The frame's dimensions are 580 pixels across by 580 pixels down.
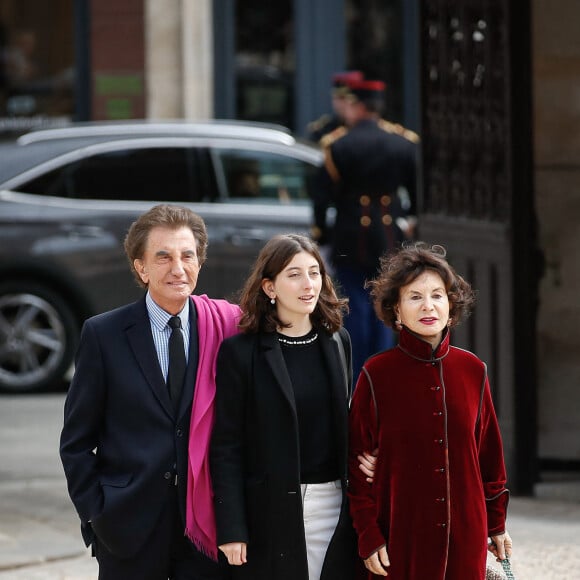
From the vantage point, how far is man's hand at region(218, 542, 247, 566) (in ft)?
13.0

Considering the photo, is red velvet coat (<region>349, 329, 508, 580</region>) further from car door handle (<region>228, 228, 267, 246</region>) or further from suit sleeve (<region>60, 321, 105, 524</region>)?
car door handle (<region>228, 228, 267, 246</region>)

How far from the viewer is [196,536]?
4.05 m

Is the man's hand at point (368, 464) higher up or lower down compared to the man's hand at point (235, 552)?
higher up

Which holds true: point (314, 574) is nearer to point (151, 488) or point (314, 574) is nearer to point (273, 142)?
point (151, 488)

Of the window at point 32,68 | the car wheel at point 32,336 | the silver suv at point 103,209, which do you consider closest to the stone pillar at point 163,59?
the window at point 32,68

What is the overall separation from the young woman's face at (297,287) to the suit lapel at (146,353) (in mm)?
330

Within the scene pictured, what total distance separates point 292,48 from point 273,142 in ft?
16.3

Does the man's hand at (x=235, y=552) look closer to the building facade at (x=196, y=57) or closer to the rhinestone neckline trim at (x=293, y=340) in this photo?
the rhinestone neckline trim at (x=293, y=340)

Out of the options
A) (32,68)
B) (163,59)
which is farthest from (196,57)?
(32,68)

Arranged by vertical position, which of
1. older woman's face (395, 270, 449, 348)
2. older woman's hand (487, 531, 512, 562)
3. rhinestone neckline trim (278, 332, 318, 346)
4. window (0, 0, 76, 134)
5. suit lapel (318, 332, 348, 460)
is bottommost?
older woman's hand (487, 531, 512, 562)

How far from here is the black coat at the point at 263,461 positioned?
3.99 metres

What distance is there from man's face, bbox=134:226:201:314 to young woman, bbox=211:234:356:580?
0.16 metres

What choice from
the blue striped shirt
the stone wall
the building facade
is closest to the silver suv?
the building facade

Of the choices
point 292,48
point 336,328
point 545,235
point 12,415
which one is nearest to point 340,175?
point 545,235
